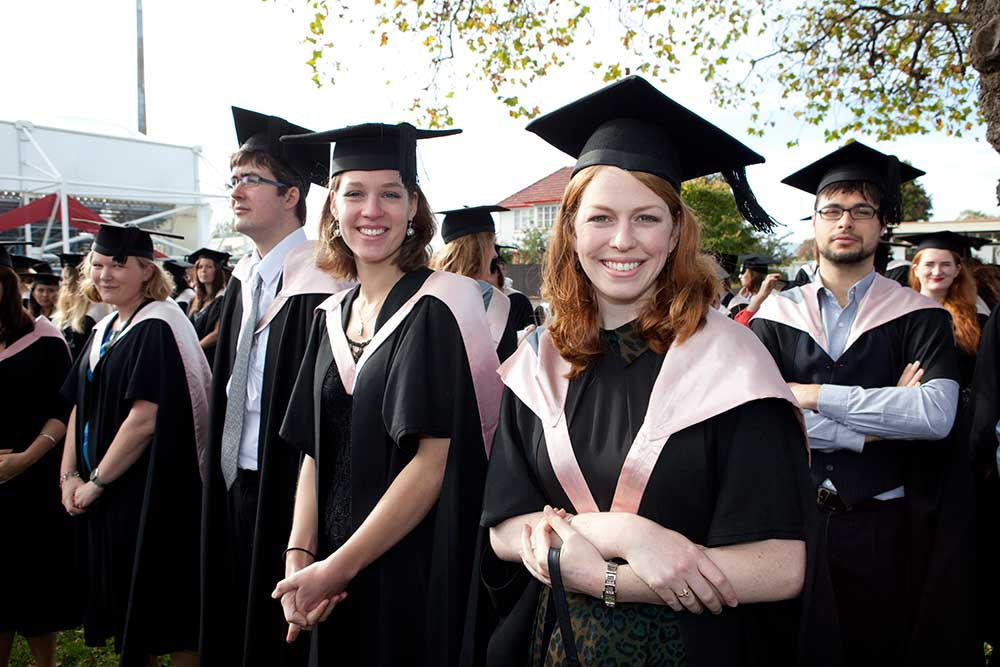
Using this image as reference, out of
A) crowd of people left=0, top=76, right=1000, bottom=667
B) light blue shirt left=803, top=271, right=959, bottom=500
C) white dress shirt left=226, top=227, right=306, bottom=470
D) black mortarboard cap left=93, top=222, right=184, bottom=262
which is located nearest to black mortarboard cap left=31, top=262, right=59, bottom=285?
crowd of people left=0, top=76, right=1000, bottom=667

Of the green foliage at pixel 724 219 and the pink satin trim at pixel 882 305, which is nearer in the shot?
the pink satin trim at pixel 882 305

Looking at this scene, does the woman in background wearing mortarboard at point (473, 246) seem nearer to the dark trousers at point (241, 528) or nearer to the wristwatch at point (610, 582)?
the dark trousers at point (241, 528)

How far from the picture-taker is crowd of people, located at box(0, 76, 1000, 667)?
1.53 meters

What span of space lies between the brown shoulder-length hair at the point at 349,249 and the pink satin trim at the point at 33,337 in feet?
7.61

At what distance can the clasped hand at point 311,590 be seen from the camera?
2090 millimetres

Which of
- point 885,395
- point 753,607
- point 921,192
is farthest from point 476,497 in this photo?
point 921,192

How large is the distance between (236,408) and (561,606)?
80.2 inches

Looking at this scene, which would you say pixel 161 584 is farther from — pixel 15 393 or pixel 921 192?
pixel 921 192

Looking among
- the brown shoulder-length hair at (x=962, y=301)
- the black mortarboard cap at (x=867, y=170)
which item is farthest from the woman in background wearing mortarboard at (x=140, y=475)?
the brown shoulder-length hair at (x=962, y=301)

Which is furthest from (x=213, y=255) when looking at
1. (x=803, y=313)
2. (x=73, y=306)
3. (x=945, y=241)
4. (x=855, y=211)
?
(x=945, y=241)

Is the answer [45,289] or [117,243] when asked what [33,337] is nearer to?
[117,243]

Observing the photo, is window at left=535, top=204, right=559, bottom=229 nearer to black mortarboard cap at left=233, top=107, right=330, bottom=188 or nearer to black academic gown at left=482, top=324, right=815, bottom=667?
black mortarboard cap at left=233, top=107, right=330, bottom=188

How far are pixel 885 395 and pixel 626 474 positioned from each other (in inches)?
62.7

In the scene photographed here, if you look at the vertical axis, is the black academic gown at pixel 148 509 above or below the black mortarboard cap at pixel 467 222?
below
